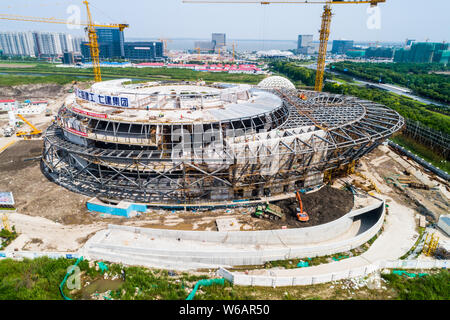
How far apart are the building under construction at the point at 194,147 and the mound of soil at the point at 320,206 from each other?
3342mm

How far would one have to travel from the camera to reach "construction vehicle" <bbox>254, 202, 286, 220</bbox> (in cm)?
3488

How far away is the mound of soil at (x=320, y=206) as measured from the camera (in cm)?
3466

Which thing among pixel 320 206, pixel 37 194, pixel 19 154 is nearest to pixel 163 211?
pixel 37 194

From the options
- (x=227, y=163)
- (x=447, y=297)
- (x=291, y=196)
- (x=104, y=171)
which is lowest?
(x=447, y=297)

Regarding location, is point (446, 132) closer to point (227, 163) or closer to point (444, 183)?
point (444, 183)

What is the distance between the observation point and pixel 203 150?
37.9 meters

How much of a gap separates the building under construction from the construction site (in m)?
0.21

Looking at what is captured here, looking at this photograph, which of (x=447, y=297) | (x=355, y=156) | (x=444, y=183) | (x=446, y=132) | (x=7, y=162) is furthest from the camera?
(x=446, y=132)

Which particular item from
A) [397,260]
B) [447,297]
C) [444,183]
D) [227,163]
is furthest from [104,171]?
[444,183]

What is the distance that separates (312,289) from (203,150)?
2168 cm

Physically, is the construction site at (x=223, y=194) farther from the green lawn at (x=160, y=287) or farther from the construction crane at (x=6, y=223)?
the green lawn at (x=160, y=287)

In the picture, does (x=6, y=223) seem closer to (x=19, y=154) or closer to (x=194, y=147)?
(x=194, y=147)

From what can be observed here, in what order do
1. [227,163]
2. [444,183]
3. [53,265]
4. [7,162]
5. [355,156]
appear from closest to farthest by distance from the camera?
1. [53,265]
2. [227,163]
3. [355,156]
4. [444,183]
5. [7,162]

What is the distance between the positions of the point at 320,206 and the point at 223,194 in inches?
536
